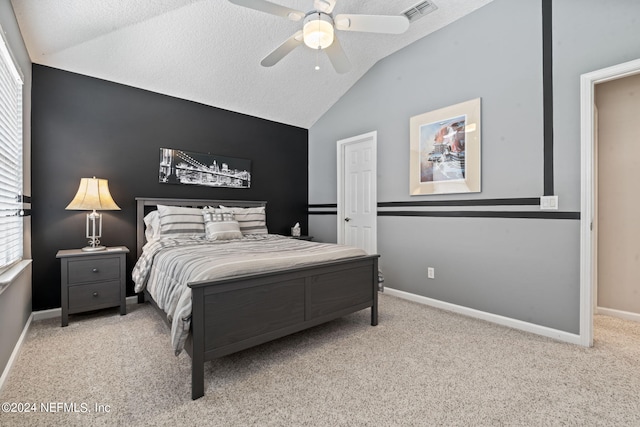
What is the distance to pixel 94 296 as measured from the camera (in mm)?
2855

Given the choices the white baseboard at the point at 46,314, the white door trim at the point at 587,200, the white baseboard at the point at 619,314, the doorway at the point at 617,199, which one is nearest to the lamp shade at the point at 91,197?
the white baseboard at the point at 46,314

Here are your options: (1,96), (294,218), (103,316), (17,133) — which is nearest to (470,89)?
(294,218)

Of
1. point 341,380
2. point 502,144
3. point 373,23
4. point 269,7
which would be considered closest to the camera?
point 341,380

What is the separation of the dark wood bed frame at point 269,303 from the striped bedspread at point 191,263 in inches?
2.4

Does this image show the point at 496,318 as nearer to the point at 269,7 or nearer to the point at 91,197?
the point at 269,7

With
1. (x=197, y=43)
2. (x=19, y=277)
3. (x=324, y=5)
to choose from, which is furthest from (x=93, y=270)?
(x=324, y=5)

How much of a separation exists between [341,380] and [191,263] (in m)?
1.27

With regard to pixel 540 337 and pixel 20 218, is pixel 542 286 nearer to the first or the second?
pixel 540 337

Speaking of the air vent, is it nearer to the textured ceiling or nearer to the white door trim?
the textured ceiling

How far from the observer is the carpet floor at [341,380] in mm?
1549

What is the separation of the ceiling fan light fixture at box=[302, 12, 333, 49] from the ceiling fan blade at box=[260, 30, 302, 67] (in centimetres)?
12

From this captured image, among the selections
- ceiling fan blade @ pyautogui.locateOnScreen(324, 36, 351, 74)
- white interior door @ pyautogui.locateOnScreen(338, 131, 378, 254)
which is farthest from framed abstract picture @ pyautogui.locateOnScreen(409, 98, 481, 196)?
ceiling fan blade @ pyautogui.locateOnScreen(324, 36, 351, 74)

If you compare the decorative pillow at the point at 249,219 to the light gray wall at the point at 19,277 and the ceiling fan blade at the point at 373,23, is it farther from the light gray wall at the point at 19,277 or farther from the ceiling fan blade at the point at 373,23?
the ceiling fan blade at the point at 373,23

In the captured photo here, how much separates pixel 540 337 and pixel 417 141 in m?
2.25
